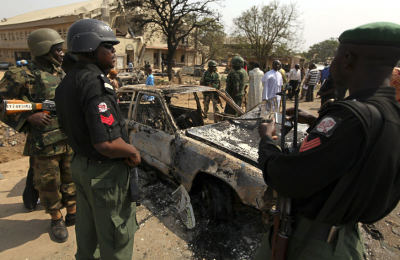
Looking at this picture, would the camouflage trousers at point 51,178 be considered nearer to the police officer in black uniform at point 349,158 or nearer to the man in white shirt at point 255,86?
the police officer in black uniform at point 349,158

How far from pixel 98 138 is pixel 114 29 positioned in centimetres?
2753

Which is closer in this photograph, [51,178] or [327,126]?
[327,126]

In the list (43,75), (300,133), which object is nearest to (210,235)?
(300,133)

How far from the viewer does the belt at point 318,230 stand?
1.04 m

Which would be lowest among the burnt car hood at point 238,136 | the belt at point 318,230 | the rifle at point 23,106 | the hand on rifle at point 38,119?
the burnt car hood at point 238,136

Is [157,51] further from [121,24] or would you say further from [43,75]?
[43,75]

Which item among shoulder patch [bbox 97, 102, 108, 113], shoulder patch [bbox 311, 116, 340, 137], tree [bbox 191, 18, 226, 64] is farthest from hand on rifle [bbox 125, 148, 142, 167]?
tree [bbox 191, 18, 226, 64]

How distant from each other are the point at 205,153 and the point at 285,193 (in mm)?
1662

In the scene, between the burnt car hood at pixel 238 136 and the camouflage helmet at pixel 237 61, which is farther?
the camouflage helmet at pixel 237 61

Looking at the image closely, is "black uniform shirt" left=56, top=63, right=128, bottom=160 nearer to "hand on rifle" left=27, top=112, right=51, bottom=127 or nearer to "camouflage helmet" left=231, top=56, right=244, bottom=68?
"hand on rifle" left=27, top=112, right=51, bottom=127

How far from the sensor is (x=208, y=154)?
8.69 feet

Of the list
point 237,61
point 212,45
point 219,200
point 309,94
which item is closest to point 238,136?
point 219,200

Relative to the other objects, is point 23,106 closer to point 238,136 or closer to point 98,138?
point 98,138

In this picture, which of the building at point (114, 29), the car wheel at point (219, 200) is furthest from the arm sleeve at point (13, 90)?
the building at point (114, 29)
